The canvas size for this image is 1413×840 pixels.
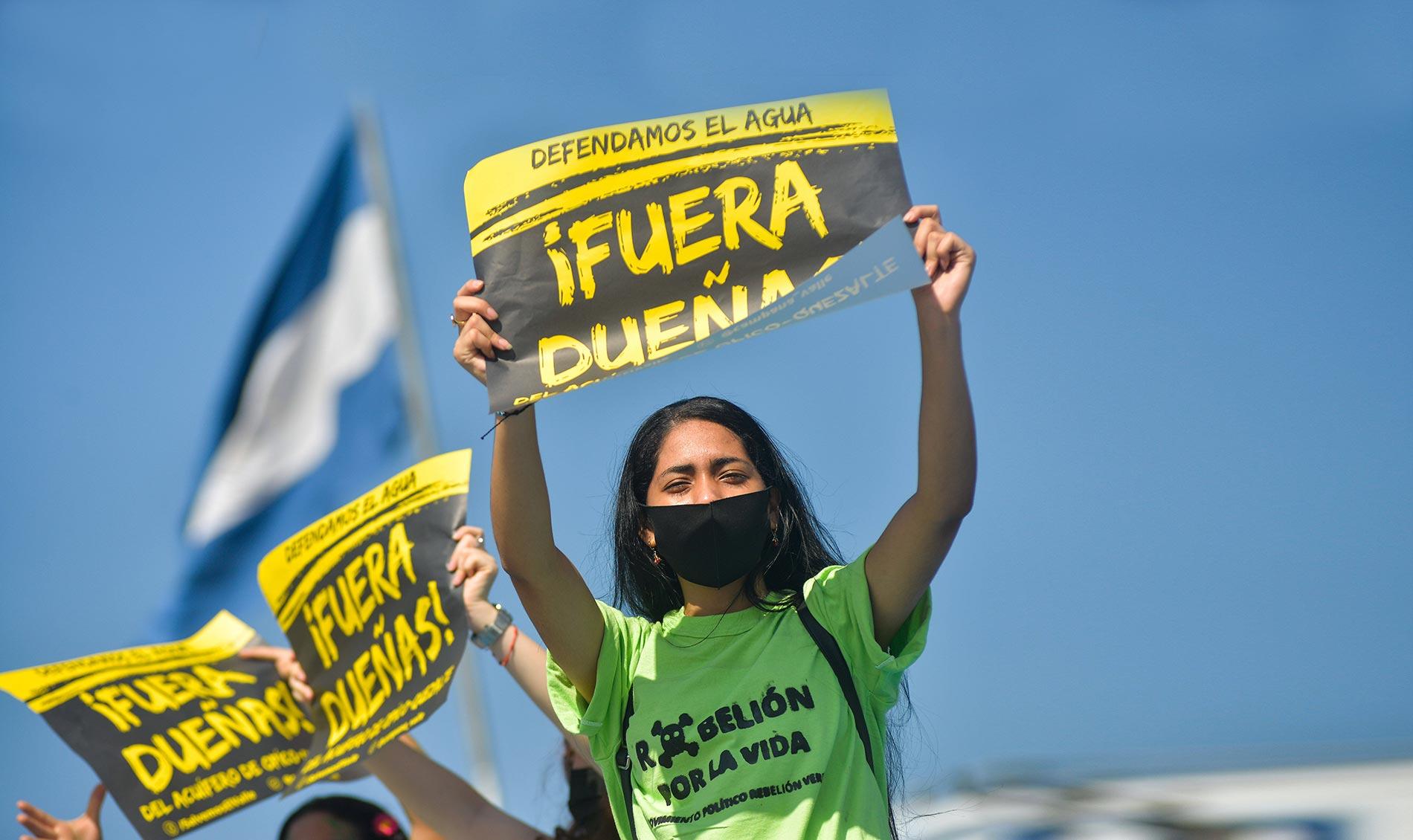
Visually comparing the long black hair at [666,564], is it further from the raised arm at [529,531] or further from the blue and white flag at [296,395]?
the blue and white flag at [296,395]

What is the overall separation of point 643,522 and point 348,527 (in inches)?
63.3

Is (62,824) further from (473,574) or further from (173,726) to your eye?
(473,574)

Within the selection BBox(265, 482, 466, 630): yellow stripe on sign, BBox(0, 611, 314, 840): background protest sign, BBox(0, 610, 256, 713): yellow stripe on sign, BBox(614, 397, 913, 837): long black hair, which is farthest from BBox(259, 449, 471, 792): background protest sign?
BBox(614, 397, 913, 837): long black hair

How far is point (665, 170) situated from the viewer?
2986mm

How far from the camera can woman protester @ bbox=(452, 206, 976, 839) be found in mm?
2709

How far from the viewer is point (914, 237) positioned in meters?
2.79

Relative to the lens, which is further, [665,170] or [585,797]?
[585,797]

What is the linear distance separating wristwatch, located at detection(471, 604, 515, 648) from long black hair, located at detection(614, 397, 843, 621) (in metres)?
1.02

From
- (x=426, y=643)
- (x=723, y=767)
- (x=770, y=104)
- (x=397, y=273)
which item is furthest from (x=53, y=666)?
(x=397, y=273)

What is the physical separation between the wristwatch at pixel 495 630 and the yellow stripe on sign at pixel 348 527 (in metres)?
0.41

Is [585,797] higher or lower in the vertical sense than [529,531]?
lower

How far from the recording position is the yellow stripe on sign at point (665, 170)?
9.47 feet

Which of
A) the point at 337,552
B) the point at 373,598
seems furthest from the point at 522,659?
the point at 337,552

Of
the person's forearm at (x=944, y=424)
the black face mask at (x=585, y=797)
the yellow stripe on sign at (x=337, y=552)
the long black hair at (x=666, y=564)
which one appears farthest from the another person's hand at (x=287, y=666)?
the person's forearm at (x=944, y=424)
